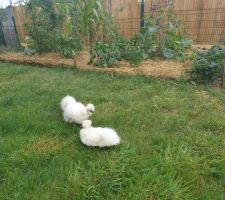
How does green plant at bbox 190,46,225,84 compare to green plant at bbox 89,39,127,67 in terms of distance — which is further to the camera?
green plant at bbox 89,39,127,67

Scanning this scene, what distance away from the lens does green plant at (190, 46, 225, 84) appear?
192 inches

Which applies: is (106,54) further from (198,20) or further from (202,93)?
(198,20)

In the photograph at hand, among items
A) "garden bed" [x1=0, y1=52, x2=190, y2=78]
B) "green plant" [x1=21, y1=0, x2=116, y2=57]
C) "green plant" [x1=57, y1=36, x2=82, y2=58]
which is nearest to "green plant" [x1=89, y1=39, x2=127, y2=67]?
"garden bed" [x1=0, y1=52, x2=190, y2=78]

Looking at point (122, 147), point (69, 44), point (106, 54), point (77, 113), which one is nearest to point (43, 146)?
point (77, 113)

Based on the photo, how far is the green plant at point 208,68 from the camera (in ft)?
16.0

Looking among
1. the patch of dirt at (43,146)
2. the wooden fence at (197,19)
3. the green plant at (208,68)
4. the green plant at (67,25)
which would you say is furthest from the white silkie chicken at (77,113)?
the wooden fence at (197,19)

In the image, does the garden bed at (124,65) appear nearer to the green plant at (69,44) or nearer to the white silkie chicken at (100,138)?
the green plant at (69,44)

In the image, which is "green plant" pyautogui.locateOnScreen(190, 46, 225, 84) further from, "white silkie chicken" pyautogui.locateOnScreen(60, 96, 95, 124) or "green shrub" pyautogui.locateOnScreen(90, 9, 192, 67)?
"white silkie chicken" pyautogui.locateOnScreen(60, 96, 95, 124)

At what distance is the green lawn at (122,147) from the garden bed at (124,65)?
987mm

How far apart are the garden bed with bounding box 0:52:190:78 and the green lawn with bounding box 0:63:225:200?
99cm

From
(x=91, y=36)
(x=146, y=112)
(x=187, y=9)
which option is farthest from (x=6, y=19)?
(x=146, y=112)

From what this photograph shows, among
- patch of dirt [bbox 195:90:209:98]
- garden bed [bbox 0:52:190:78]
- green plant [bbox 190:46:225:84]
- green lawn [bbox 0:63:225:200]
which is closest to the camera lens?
green lawn [bbox 0:63:225:200]

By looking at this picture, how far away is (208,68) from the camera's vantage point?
193 inches

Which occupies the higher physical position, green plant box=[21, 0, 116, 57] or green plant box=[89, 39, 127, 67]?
green plant box=[21, 0, 116, 57]
